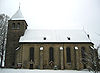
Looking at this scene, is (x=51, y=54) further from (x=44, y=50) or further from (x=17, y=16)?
(x=17, y=16)

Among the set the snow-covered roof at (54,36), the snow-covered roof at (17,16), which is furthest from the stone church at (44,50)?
the snow-covered roof at (17,16)

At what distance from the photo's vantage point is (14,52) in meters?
39.2

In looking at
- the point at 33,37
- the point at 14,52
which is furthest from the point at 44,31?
the point at 14,52

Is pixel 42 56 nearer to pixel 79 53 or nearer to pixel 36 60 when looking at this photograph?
pixel 36 60

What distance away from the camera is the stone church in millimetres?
37406

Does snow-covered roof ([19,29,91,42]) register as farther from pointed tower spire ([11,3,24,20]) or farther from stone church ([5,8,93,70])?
pointed tower spire ([11,3,24,20])

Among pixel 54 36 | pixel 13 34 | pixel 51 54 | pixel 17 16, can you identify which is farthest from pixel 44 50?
pixel 17 16

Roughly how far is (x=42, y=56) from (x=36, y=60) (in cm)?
194

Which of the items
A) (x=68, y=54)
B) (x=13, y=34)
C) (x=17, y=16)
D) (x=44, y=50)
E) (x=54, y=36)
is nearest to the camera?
(x=44, y=50)

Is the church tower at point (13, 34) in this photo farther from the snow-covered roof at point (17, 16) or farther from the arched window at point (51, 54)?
the arched window at point (51, 54)

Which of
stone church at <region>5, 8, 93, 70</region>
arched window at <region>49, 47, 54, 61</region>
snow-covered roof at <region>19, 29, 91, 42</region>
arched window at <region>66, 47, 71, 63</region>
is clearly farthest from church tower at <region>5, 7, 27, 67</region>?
arched window at <region>66, 47, 71, 63</region>

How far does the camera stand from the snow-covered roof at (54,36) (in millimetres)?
39562

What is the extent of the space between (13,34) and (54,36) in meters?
11.1

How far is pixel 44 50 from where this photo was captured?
3847 centimetres
